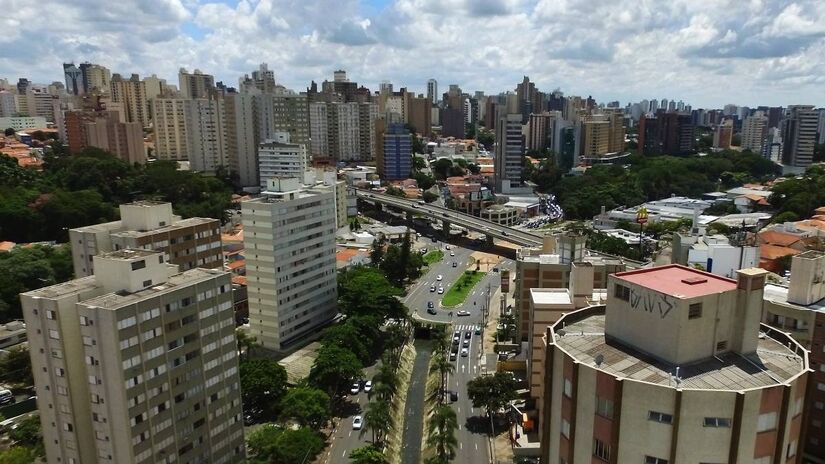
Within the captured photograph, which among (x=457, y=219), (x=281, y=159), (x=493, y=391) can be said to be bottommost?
(x=493, y=391)

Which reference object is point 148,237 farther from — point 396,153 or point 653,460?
point 396,153

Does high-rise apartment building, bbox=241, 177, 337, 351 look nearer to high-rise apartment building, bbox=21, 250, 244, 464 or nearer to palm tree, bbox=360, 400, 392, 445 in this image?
palm tree, bbox=360, 400, 392, 445

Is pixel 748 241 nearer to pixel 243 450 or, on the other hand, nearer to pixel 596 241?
pixel 596 241

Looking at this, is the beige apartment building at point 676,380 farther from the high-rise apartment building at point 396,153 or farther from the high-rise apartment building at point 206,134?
the high-rise apartment building at point 396,153

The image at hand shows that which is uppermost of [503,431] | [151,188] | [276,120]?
[276,120]

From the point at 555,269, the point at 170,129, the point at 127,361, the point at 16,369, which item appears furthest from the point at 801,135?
the point at 16,369

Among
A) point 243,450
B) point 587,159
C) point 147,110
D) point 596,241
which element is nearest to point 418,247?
point 596,241
